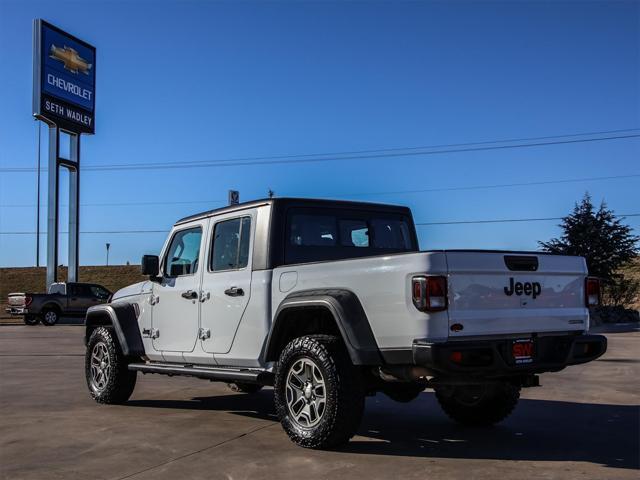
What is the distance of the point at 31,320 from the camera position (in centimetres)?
2788

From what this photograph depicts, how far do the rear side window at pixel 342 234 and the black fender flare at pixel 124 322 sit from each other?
256cm

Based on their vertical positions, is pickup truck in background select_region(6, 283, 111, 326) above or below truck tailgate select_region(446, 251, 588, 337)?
below

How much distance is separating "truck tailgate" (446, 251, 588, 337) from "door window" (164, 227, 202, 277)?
3.24 m

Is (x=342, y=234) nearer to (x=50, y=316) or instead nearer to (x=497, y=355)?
(x=497, y=355)

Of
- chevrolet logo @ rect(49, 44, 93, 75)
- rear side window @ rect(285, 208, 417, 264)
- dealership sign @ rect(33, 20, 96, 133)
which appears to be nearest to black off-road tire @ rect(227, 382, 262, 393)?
rear side window @ rect(285, 208, 417, 264)

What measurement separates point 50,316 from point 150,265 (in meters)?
21.8

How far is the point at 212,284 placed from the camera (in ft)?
22.5

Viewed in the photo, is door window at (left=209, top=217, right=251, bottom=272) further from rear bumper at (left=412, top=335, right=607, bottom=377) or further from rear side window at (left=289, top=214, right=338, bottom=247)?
rear bumper at (left=412, top=335, right=607, bottom=377)

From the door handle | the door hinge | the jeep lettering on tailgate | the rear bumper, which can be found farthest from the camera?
the door hinge

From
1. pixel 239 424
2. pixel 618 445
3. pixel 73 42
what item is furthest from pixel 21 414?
pixel 73 42

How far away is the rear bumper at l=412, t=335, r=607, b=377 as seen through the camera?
15.5 ft

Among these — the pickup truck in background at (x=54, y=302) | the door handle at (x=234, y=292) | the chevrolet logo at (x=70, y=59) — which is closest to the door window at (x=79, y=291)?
the pickup truck in background at (x=54, y=302)

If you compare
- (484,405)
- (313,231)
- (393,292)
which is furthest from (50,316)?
(393,292)

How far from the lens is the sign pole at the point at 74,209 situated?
109 ft
